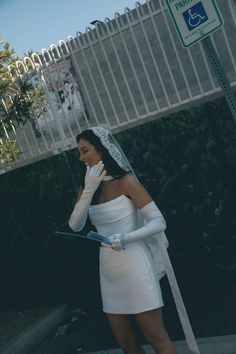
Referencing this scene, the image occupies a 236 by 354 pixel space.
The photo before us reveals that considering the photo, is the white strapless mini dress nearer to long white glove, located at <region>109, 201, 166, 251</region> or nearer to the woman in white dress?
the woman in white dress

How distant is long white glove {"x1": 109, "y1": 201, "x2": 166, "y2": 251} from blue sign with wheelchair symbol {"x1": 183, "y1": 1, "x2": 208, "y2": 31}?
123 centimetres

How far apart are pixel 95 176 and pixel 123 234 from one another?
39 cm

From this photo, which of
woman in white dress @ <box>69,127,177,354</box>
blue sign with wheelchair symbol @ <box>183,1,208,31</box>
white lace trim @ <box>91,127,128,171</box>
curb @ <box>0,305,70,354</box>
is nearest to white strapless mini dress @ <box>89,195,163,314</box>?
woman in white dress @ <box>69,127,177,354</box>

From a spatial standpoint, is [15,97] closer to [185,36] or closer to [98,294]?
[98,294]

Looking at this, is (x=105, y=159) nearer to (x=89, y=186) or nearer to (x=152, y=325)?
(x=89, y=186)

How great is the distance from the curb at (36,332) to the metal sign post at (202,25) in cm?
316

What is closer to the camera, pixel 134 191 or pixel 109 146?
pixel 134 191

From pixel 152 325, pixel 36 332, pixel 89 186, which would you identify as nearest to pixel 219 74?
pixel 89 186

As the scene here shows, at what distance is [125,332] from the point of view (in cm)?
338

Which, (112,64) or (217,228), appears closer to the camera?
(217,228)

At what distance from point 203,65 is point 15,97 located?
2445 mm

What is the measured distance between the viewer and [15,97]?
22.6 ft

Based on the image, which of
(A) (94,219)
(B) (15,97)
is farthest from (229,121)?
(B) (15,97)

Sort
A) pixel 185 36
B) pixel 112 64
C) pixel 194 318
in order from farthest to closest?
pixel 112 64 < pixel 194 318 < pixel 185 36
